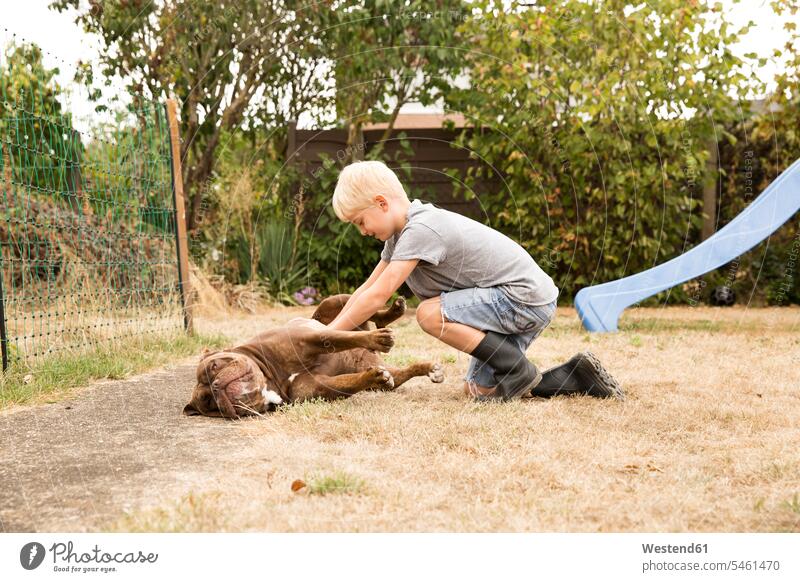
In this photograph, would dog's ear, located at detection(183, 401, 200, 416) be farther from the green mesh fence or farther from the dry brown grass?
the green mesh fence

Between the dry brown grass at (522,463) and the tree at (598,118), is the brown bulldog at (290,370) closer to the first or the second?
the dry brown grass at (522,463)

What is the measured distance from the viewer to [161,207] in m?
5.91

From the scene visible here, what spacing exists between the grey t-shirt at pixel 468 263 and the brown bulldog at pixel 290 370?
21 cm

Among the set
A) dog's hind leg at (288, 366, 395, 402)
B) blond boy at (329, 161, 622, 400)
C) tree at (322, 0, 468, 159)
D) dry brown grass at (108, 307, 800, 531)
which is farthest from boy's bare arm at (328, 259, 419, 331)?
tree at (322, 0, 468, 159)

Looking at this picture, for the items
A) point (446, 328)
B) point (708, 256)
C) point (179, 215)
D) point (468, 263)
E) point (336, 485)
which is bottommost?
point (336, 485)

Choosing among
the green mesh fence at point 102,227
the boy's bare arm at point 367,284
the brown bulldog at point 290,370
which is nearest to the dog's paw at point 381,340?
the brown bulldog at point 290,370

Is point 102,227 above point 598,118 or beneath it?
beneath

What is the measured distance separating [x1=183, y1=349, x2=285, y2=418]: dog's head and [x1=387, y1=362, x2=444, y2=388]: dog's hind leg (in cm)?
59

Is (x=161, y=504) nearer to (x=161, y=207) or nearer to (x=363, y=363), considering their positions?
(x=363, y=363)

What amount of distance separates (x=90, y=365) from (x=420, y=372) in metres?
1.98

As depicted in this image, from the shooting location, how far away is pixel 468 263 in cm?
337
